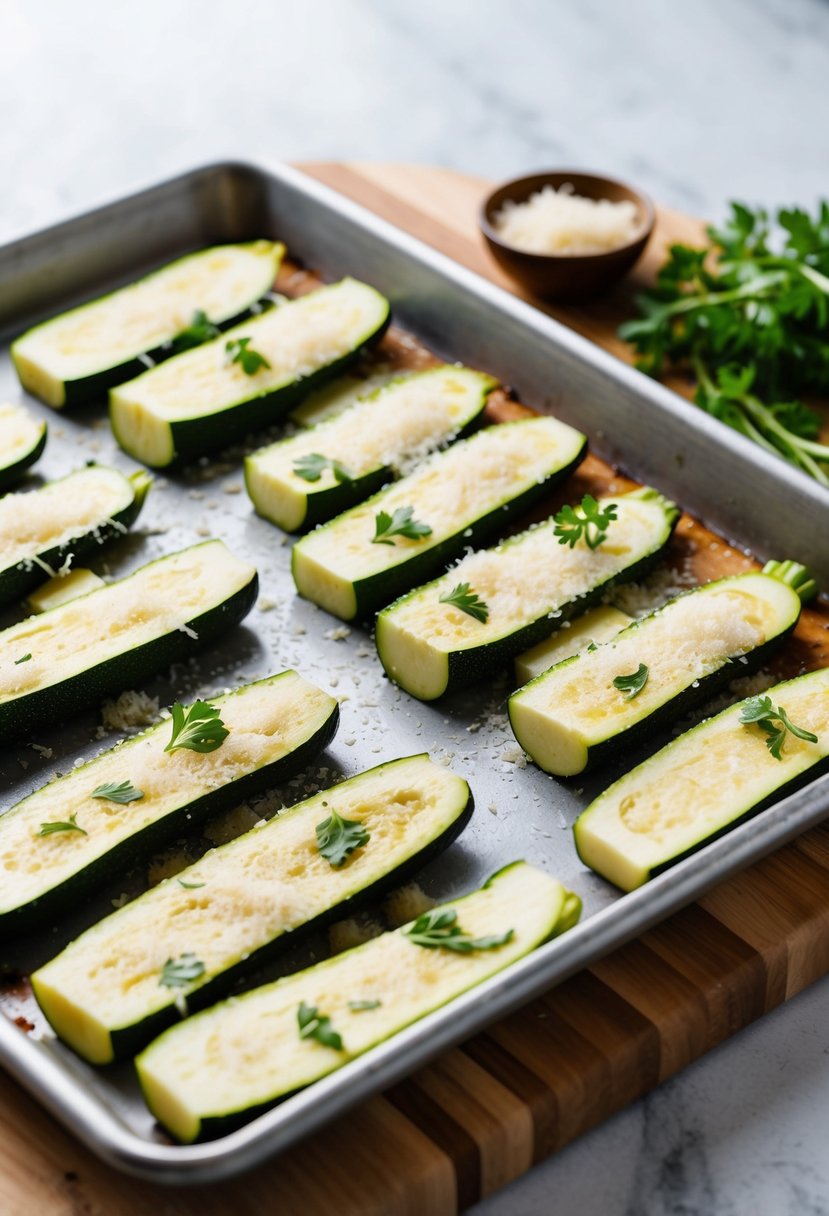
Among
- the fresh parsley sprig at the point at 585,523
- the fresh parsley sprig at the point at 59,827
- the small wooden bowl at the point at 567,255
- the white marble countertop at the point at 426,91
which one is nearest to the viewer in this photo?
the fresh parsley sprig at the point at 59,827

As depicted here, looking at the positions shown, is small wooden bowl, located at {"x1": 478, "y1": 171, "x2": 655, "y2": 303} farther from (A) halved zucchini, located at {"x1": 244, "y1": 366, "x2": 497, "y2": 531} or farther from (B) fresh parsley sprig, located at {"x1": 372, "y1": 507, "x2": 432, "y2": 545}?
(B) fresh parsley sprig, located at {"x1": 372, "y1": 507, "x2": 432, "y2": 545}

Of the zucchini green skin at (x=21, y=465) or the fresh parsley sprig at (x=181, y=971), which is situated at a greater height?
the zucchini green skin at (x=21, y=465)

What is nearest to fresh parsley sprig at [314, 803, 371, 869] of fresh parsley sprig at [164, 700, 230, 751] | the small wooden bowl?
fresh parsley sprig at [164, 700, 230, 751]

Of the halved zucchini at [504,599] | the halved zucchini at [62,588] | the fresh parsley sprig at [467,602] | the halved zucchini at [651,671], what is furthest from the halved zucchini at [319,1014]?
the halved zucchini at [62,588]

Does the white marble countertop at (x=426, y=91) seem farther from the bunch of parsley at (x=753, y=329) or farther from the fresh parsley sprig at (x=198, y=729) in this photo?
the fresh parsley sprig at (x=198, y=729)

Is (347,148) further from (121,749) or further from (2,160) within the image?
(121,749)

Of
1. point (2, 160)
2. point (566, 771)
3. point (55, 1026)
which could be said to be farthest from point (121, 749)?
point (2, 160)
